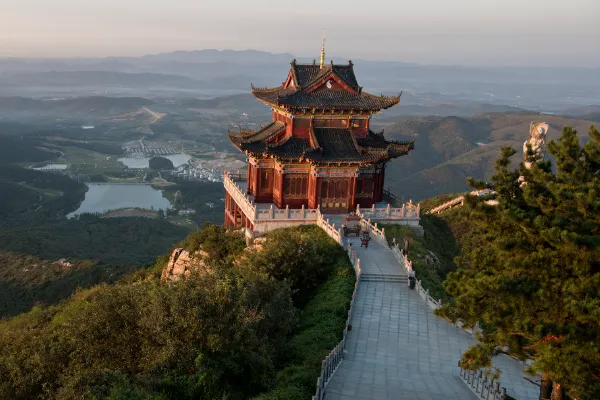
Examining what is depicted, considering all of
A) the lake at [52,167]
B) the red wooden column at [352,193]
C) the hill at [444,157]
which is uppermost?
the red wooden column at [352,193]

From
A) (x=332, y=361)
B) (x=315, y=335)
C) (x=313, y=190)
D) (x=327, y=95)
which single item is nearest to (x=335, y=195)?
(x=313, y=190)

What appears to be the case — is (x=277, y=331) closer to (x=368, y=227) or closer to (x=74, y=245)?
(x=368, y=227)

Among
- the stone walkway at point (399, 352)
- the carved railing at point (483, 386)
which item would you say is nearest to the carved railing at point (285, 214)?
the stone walkway at point (399, 352)

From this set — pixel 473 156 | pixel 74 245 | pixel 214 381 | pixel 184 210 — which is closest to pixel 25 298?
pixel 74 245

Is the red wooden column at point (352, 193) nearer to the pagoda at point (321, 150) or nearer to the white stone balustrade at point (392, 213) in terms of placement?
the pagoda at point (321, 150)

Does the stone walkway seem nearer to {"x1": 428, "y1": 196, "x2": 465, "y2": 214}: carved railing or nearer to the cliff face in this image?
the cliff face

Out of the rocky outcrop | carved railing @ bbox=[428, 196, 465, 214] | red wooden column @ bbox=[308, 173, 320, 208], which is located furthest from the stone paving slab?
carved railing @ bbox=[428, 196, 465, 214]
